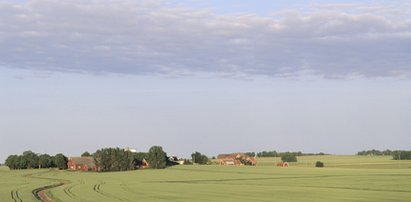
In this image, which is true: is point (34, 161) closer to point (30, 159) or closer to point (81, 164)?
point (30, 159)

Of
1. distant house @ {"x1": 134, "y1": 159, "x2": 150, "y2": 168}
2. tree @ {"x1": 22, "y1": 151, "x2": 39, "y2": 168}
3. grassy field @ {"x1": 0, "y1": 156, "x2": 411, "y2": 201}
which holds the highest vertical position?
tree @ {"x1": 22, "y1": 151, "x2": 39, "y2": 168}

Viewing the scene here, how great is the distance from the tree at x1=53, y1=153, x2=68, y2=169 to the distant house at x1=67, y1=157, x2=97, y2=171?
13.3 ft

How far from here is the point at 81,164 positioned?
172 meters

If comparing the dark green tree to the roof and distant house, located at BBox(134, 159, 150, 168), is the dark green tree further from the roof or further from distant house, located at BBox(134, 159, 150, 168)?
distant house, located at BBox(134, 159, 150, 168)

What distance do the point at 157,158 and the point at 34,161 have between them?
4986 cm

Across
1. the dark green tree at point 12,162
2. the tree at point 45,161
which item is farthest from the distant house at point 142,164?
the dark green tree at point 12,162

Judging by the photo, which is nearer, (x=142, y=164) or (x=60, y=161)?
(x=142, y=164)

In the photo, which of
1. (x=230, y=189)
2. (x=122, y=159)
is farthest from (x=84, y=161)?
(x=230, y=189)

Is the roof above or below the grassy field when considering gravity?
above

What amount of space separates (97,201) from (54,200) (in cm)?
484

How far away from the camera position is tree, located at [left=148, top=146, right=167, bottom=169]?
543 feet

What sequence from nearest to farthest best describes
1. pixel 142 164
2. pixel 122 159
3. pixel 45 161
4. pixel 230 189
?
1. pixel 230 189
2. pixel 122 159
3. pixel 142 164
4. pixel 45 161

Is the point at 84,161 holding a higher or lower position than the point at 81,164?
higher

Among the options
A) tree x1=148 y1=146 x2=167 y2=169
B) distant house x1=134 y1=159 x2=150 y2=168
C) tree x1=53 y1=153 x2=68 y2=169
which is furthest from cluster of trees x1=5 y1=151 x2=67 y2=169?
tree x1=148 y1=146 x2=167 y2=169
